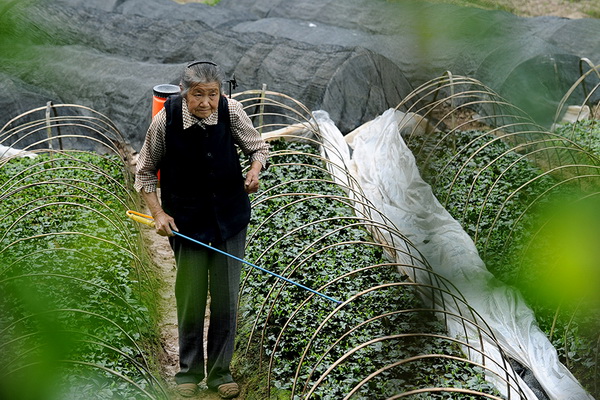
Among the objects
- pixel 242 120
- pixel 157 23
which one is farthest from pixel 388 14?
pixel 157 23

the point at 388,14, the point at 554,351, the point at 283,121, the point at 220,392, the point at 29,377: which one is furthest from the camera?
the point at 283,121

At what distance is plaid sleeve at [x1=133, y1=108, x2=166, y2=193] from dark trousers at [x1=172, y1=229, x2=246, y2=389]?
381 millimetres

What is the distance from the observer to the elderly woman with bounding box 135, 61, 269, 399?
3861 millimetres

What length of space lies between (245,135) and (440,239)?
3415mm

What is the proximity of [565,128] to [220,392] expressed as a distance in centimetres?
591

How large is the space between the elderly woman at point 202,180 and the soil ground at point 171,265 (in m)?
0.87

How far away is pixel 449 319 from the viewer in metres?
5.46

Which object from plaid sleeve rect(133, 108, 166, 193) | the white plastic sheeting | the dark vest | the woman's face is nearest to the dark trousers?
the dark vest

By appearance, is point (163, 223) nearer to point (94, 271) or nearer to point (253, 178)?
point (253, 178)

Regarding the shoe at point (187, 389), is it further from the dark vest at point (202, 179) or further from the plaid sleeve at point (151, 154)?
the plaid sleeve at point (151, 154)

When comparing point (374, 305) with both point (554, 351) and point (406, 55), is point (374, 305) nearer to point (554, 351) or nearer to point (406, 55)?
point (554, 351)

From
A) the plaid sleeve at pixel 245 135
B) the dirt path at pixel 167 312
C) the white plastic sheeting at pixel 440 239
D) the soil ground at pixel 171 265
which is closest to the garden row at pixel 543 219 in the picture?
the white plastic sheeting at pixel 440 239

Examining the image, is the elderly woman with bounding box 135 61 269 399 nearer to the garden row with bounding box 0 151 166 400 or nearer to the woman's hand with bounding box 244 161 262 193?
the woman's hand with bounding box 244 161 262 193

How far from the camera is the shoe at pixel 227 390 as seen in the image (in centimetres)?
461
